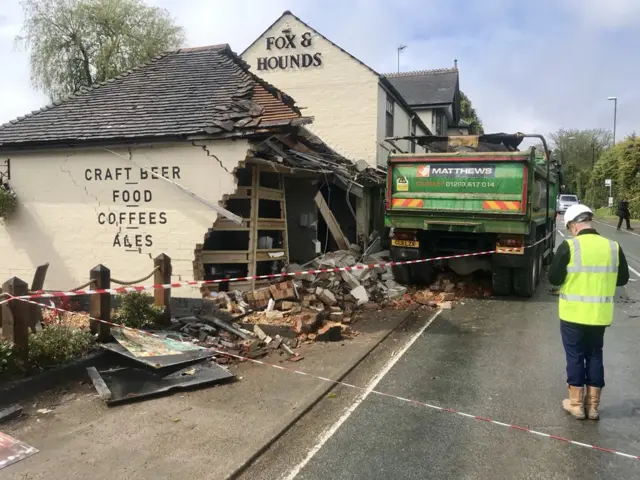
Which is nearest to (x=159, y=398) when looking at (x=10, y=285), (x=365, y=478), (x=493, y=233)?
(x=10, y=285)

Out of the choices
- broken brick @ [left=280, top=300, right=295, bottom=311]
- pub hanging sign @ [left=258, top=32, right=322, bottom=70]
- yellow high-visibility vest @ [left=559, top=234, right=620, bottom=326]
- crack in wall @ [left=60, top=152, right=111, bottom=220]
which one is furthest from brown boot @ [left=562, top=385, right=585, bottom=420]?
pub hanging sign @ [left=258, top=32, right=322, bottom=70]

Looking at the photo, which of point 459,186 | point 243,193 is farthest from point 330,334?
point 459,186

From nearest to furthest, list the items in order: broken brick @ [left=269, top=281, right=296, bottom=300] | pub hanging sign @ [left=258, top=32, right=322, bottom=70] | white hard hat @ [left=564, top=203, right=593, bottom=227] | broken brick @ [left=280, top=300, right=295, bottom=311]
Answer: white hard hat @ [left=564, top=203, right=593, bottom=227] < broken brick @ [left=280, top=300, right=295, bottom=311] < broken brick @ [left=269, top=281, right=296, bottom=300] < pub hanging sign @ [left=258, top=32, right=322, bottom=70]

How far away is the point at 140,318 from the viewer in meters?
6.77

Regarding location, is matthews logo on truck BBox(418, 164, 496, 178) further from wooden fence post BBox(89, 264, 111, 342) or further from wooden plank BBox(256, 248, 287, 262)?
wooden fence post BBox(89, 264, 111, 342)

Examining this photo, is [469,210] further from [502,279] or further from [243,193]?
[243,193]

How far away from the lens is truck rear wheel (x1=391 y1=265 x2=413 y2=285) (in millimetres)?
10586

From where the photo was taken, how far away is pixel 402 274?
35.0ft

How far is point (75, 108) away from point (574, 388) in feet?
32.7

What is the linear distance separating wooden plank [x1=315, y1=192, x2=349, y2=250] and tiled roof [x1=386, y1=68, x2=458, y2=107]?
14429mm

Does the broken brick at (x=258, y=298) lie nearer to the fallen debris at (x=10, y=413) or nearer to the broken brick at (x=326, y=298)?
the broken brick at (x=326, y=298)

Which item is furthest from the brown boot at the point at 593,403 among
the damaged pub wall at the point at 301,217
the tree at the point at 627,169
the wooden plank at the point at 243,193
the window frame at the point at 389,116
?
the tree at the point at 627,169

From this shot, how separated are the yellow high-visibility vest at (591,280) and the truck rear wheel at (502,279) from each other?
214 inches

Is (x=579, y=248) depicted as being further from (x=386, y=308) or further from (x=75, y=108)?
(x=75, y=108)
